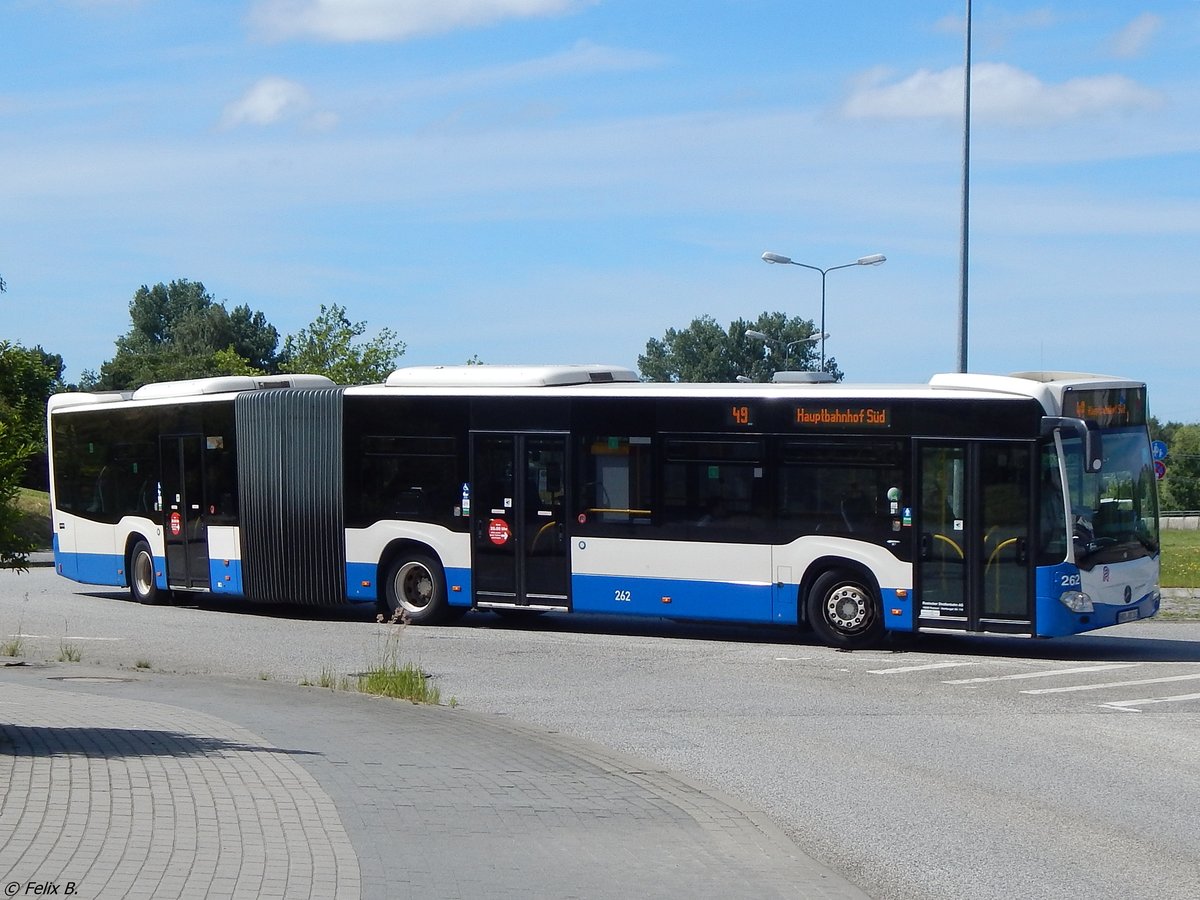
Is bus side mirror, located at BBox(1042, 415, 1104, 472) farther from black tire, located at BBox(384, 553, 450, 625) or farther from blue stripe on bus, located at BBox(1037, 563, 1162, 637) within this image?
black tire, located at BBox(384, 553, 450, 625)

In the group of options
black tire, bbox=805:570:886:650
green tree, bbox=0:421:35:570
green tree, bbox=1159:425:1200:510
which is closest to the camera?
green tree, bbox=0:421:35:570

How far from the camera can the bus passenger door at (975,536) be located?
15383 millimetres

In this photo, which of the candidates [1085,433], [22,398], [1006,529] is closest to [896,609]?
[1006,529]

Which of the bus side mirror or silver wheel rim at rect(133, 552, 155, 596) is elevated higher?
the bus side mirror

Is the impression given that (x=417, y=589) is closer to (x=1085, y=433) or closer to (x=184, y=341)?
(x=1085, y=433)

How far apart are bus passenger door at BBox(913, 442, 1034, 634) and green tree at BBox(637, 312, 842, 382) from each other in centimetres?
9884

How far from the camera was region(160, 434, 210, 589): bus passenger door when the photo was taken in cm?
2158

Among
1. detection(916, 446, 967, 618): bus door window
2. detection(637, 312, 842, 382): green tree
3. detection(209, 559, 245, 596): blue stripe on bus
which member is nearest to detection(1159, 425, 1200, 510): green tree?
detection(637, 312, 842, 382): green tree

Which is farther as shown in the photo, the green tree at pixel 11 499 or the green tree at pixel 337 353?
the green tree at pixel 337 353

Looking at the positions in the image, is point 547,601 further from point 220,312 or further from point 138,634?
point 220,312

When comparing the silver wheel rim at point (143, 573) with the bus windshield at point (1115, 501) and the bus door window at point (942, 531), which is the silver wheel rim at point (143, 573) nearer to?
the bus door window at point (942, 531)

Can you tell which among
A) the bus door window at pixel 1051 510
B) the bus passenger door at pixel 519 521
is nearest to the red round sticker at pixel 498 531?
the bus passenger door at pixel 519 521

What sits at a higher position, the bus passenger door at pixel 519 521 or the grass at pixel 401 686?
the bus passenger door at pixel 519 521

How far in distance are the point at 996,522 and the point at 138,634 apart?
10.6 metres
